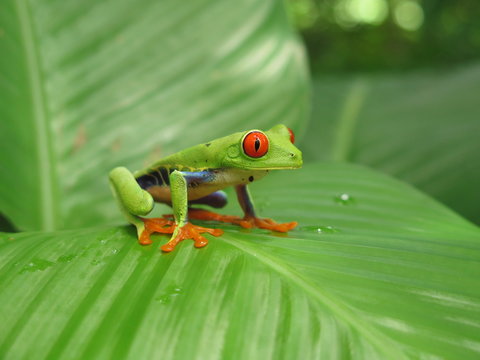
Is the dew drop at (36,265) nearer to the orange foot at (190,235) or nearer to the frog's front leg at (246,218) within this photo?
the orange foot at (190,235)

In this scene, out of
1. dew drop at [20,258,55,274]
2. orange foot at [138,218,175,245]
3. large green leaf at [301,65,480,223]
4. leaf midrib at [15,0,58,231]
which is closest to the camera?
dew drop at [20,258,55,274]

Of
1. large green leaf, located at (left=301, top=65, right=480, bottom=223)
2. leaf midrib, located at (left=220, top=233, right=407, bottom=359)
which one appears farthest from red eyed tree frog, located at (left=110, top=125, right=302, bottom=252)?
large green leaf, located at (left=301, top=65, right=480, bottom=223)

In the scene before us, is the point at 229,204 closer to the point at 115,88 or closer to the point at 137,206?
the point at 137,206

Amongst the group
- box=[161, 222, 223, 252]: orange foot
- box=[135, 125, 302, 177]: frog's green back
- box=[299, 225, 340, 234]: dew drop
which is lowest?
box=[161, 222, 223, 252]: orange foot

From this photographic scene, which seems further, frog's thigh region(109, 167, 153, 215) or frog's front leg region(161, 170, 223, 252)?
frog's thigh region(109, 167, 153, 215)

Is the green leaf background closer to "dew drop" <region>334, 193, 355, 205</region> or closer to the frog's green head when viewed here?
"dew drop" <region>334, 193, 355, 205</region>

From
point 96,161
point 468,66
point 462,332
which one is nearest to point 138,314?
point 462,332

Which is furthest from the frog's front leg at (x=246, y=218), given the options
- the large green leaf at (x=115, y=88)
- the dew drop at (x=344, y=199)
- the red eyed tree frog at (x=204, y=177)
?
the large green leaf at (x=115, y=88)
